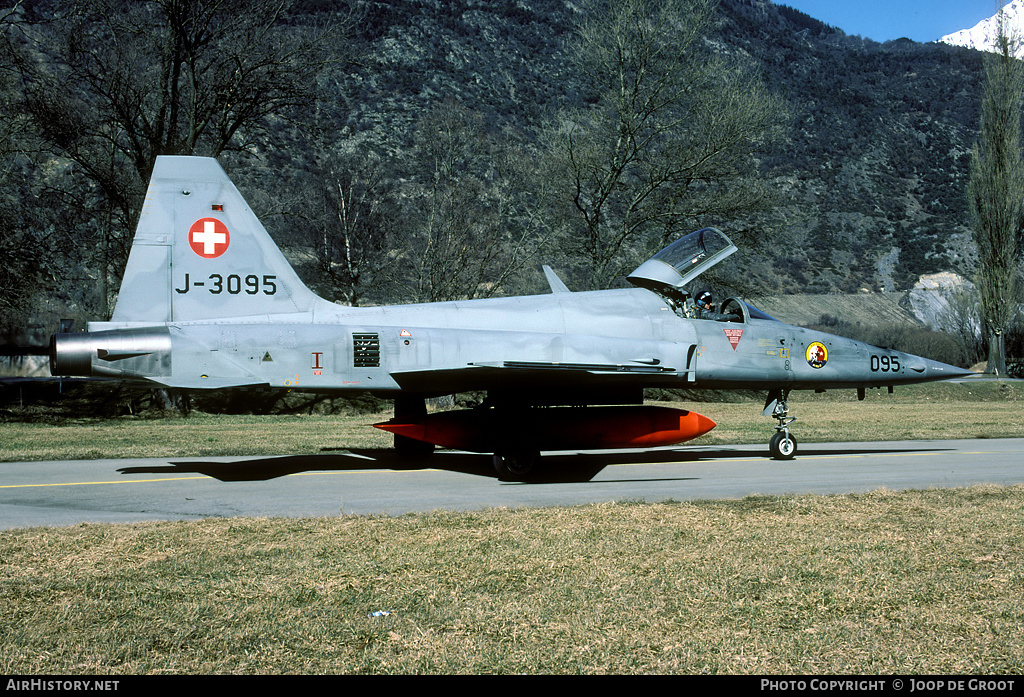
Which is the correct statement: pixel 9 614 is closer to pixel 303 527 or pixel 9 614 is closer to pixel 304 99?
pixel 303 527

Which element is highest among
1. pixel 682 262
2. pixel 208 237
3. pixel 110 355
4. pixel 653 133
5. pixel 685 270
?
pixel 653 133

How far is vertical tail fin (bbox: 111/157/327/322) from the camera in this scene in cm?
1128

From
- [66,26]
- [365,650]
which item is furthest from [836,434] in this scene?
[66,26]

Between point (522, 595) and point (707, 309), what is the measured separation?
29.5 ft

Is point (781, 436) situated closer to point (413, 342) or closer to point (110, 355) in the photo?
point (413, 342)

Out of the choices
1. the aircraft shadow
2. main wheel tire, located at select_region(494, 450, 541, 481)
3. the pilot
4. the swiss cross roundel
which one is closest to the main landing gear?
the aircraft shadow

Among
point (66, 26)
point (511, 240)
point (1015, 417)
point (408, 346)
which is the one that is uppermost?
point (66, 26)

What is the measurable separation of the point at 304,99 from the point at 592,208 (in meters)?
→ 11.1

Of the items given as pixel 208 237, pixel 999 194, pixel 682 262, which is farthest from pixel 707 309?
pixel 999 194

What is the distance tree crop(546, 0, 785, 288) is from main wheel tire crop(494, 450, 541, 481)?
62.8 ft

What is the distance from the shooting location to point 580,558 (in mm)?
6504

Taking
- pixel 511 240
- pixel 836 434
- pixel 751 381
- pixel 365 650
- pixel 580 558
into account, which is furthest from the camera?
pixel 511 240

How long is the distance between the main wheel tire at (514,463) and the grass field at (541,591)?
9.53 feet

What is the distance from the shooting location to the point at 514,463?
11.7 metres
